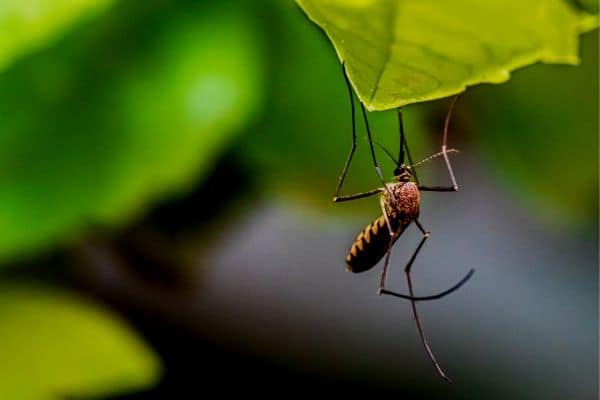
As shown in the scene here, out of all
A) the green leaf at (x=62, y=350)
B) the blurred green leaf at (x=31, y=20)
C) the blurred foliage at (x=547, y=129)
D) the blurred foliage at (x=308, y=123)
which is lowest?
the green leaf at (x=62, y=350)

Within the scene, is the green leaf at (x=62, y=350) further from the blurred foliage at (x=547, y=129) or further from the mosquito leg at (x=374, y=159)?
the blurred foliage at (x=547, y=129)

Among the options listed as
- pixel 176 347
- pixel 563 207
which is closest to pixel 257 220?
pixel 176 347

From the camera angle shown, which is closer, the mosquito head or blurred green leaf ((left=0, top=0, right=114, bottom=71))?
blurred green leaf ((left=0, top=0, right=114, bottom=71))

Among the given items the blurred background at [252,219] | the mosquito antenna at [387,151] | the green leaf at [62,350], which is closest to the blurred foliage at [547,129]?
the blurred background at [252,219]

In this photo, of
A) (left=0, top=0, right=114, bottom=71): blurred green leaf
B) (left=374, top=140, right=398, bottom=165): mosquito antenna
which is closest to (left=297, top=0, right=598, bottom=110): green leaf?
(left=0, top=0, right=114, bottom=71): blurred green leaf

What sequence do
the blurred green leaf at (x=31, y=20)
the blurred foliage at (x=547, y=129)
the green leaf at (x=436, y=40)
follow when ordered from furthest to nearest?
the blurred foliage at (x=547, y=129) < the blurred green leaf at (x=31, y=20) < the green leaf at (x=436, y=40)

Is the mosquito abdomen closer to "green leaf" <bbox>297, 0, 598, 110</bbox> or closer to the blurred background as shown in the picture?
the blurred background

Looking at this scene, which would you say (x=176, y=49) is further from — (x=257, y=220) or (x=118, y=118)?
(x=257, y=220)

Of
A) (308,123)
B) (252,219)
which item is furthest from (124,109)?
(252,219)
